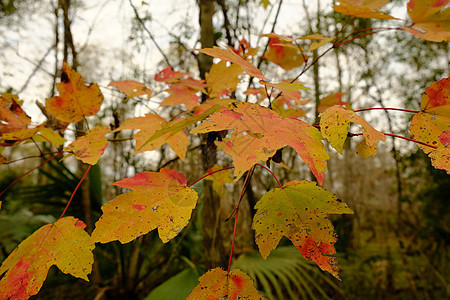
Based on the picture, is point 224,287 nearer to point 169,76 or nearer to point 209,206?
point 169,76

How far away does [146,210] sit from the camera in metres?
0.31

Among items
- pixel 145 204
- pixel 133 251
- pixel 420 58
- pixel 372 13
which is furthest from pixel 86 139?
pixel 420 58

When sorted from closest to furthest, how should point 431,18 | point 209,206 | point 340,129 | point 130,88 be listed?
1. point 340,129
2. point 431,18
3. point 130,88
4. point 209,206

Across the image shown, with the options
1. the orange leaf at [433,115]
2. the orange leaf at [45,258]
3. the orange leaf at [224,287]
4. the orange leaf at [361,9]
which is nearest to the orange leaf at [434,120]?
the orange leaf at [433,115]

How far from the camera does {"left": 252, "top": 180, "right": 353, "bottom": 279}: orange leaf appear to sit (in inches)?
11.8

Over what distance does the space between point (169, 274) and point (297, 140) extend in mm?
1421

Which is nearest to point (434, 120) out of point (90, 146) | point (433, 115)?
point (433, 115)

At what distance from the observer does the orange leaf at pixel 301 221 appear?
30cm

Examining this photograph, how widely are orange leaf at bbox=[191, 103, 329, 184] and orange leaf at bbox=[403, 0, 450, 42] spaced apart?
0.90 feet

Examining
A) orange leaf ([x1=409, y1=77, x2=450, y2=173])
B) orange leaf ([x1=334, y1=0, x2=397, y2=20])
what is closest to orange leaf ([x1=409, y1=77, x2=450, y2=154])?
orange leaf ([x1=409, y1=77, x2=450, y2=173])

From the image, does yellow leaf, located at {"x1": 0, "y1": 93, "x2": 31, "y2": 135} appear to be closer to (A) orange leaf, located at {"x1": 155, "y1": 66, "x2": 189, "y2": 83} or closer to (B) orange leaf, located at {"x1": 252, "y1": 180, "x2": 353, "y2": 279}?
(A) orange leaf, located at {"x1": 155, "y1": 66, "x2": 189, "y2": 83}

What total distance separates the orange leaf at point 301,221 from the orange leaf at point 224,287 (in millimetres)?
43

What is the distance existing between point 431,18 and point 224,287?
0.49 meters

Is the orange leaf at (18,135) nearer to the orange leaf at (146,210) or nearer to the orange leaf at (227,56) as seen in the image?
the orange leaf at (146,210)
